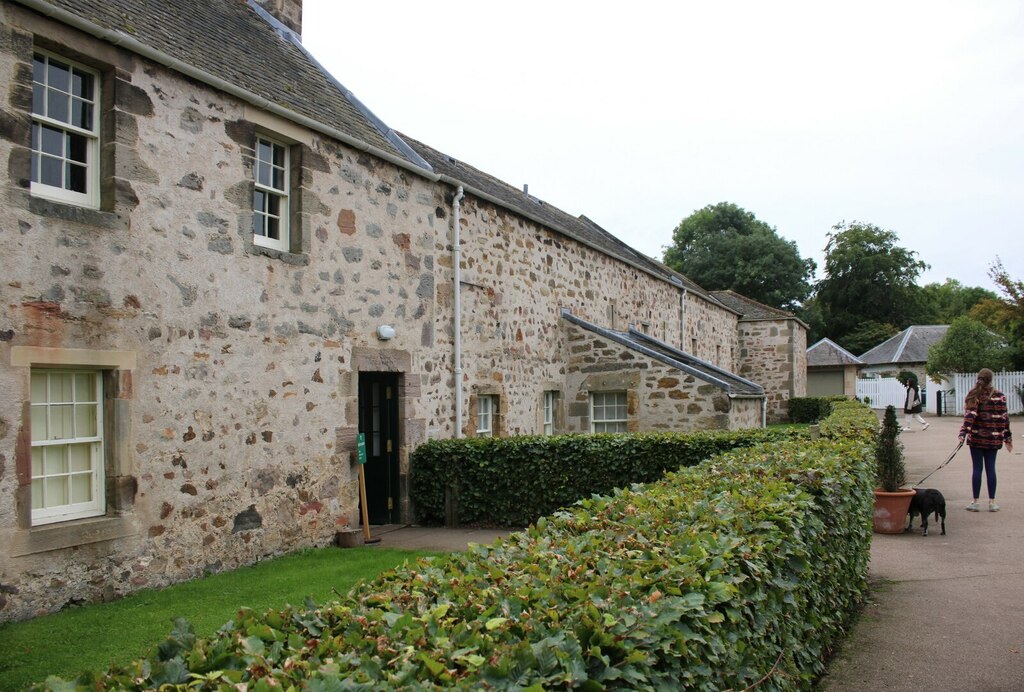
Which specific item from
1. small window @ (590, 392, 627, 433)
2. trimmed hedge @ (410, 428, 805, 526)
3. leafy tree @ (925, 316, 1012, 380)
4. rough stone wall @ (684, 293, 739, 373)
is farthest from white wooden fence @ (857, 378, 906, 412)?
trimmed hedge @ (410, 428, 805, 526)

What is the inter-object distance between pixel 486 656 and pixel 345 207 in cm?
883

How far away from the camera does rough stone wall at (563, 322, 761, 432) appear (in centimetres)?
1504

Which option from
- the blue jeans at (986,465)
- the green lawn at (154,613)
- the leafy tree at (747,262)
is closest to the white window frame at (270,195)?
the green lawn at (154,613)

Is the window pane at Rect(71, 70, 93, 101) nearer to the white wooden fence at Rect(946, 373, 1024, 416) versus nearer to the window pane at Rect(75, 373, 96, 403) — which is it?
the window pane at Rect(75, 373, 96, 403)

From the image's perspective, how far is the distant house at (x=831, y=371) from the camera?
41.6 m

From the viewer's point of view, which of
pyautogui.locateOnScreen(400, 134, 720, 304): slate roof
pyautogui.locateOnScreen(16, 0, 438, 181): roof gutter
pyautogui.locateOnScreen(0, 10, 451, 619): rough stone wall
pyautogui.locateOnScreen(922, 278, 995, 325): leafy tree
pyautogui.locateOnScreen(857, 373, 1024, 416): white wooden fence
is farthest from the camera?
pyautogui.locateOnScreen(922, 278, 995, 325): leafy tree

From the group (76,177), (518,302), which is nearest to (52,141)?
(76,177)

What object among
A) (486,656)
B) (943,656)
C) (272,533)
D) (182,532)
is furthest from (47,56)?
(943,656)

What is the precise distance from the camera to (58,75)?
286 inches

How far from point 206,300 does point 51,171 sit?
1901mm

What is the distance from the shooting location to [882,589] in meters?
7.23

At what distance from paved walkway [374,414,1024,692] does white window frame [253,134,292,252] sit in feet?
13.8

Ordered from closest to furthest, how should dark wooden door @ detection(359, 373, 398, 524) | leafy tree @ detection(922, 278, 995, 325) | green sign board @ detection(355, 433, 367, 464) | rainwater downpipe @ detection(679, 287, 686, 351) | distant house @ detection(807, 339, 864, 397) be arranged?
green sign board @ detection(355, 433, 367, 464) → dark wooden door @ detection(359, 373, 398, 524) → rainwater downpipe @ detection(679, 287, 686, 351) → distant house @ detection(807, 339, 864, 397) → leafy tree @ detection(922, 278, 995, 325)

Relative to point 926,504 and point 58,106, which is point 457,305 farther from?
point 926,504
